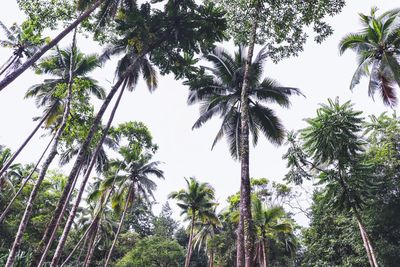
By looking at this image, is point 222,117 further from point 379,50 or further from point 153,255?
point 153,255

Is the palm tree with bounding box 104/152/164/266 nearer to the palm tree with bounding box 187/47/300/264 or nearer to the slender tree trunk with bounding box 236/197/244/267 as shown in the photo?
the palm tree with bounding box 187/47/300/264

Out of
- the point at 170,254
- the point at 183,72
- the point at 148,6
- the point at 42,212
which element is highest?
the point at 148,6

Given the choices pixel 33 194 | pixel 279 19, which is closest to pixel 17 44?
pixel 33 194

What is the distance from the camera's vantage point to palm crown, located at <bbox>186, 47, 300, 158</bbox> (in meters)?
15.4

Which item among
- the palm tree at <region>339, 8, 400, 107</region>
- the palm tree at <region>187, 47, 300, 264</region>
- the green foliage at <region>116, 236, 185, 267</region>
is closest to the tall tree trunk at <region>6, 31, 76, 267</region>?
the palm tree at <region>187, 47, 300, 264</region>

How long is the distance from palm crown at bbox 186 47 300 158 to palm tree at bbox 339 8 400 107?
5.19 meters

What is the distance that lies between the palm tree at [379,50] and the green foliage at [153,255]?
21.7 metres

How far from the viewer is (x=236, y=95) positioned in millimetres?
15312

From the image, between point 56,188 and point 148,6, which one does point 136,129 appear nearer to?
point 148,6

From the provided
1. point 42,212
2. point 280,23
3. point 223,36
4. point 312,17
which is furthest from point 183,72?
point 42,212

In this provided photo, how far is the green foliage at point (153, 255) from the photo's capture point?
26.7 m

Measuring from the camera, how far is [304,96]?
14.3m

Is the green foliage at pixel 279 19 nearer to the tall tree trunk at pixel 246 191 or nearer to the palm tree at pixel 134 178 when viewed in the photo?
the tall tree trunk at pixel 246 191

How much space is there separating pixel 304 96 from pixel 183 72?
20.7 ft
